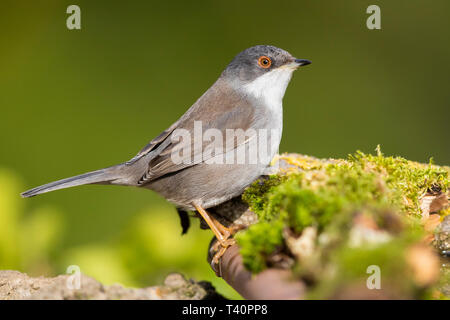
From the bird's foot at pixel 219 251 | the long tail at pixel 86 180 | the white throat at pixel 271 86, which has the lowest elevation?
the bird's foot at pixel 219 251

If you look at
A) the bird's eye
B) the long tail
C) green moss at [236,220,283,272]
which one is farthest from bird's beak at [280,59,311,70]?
green moss at [236,220,283,272]

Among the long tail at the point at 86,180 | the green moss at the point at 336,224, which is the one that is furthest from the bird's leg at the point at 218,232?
the long tail at the point at 86,180

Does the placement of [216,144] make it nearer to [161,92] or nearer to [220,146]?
[220,146]

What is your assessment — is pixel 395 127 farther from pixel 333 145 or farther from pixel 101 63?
pixel 101 63

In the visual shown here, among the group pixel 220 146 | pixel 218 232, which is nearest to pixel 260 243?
pixel 218 232

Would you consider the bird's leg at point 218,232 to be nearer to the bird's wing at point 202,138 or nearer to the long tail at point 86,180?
the bird's wing at point 202,138
